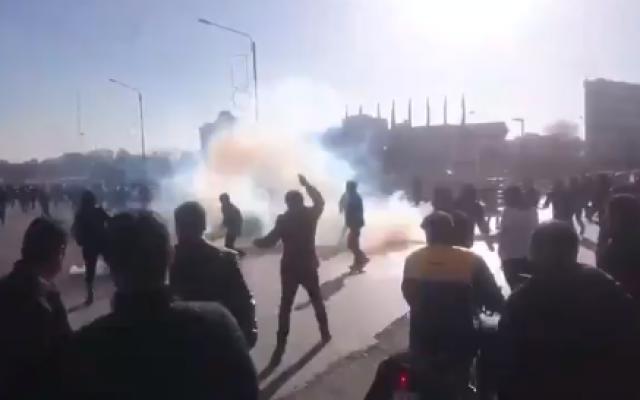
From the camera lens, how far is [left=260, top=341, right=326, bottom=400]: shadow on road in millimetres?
7555

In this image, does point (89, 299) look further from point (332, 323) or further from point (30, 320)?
point (30, 320)

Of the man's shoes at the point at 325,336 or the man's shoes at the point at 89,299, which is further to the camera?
the man's shoes at the point at 89,299

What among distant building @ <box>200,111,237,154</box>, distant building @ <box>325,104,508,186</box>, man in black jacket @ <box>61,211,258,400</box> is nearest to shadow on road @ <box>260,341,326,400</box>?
man in black jacket @ <box>61,211,258,400</box>

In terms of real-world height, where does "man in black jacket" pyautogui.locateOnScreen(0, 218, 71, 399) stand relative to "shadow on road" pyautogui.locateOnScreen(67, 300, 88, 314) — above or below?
above

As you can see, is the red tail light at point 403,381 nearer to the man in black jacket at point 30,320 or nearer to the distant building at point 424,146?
the man in black jacket at point 30,320

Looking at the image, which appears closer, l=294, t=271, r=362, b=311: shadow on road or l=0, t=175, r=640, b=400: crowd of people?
l=0, t=175, r=640, b=400: crowd of people

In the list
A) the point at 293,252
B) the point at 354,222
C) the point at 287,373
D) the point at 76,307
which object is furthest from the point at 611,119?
the point at 287,373

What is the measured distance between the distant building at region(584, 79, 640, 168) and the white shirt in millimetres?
78775

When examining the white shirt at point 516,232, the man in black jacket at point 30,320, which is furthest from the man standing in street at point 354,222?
the man in black jacket at point 30,320

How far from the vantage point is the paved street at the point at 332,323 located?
792 cm

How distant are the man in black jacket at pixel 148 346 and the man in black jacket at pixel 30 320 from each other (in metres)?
0.37

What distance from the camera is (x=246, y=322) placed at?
4789 millimetres

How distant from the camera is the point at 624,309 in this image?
12.0 feet

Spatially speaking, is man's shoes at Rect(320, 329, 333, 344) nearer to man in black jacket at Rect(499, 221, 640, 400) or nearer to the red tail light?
the red tail light
